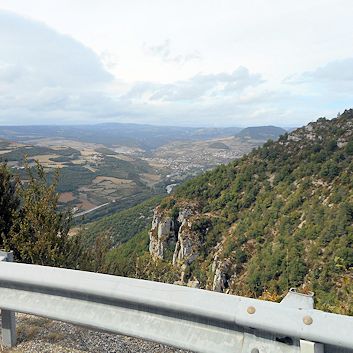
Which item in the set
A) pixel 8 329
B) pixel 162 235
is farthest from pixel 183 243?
pixel 8 329

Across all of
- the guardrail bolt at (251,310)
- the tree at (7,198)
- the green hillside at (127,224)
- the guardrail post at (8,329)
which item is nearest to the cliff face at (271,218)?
the tree at (7,198)

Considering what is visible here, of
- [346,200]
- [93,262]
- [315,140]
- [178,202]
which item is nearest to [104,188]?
[178,202]

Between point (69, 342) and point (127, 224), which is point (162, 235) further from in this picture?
point (69, 342)

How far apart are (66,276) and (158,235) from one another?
44.9 metres

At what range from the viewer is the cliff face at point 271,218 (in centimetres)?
2394

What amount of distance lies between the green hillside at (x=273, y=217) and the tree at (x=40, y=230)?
8480mm

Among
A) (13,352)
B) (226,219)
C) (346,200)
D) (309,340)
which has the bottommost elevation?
(226,219)

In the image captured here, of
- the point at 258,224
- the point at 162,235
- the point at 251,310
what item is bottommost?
the point at 162,235

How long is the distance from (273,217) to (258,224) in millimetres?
1542

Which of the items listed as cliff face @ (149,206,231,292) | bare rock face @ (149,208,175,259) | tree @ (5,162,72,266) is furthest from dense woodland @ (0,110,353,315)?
bare rock face @ (149,208,175,259)

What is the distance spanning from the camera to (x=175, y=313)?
242 centimetres

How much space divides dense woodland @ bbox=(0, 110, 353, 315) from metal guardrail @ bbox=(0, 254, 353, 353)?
86.2 inches

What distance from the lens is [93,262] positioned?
20.6ft

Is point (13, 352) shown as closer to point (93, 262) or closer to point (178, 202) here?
point (93, 262)
